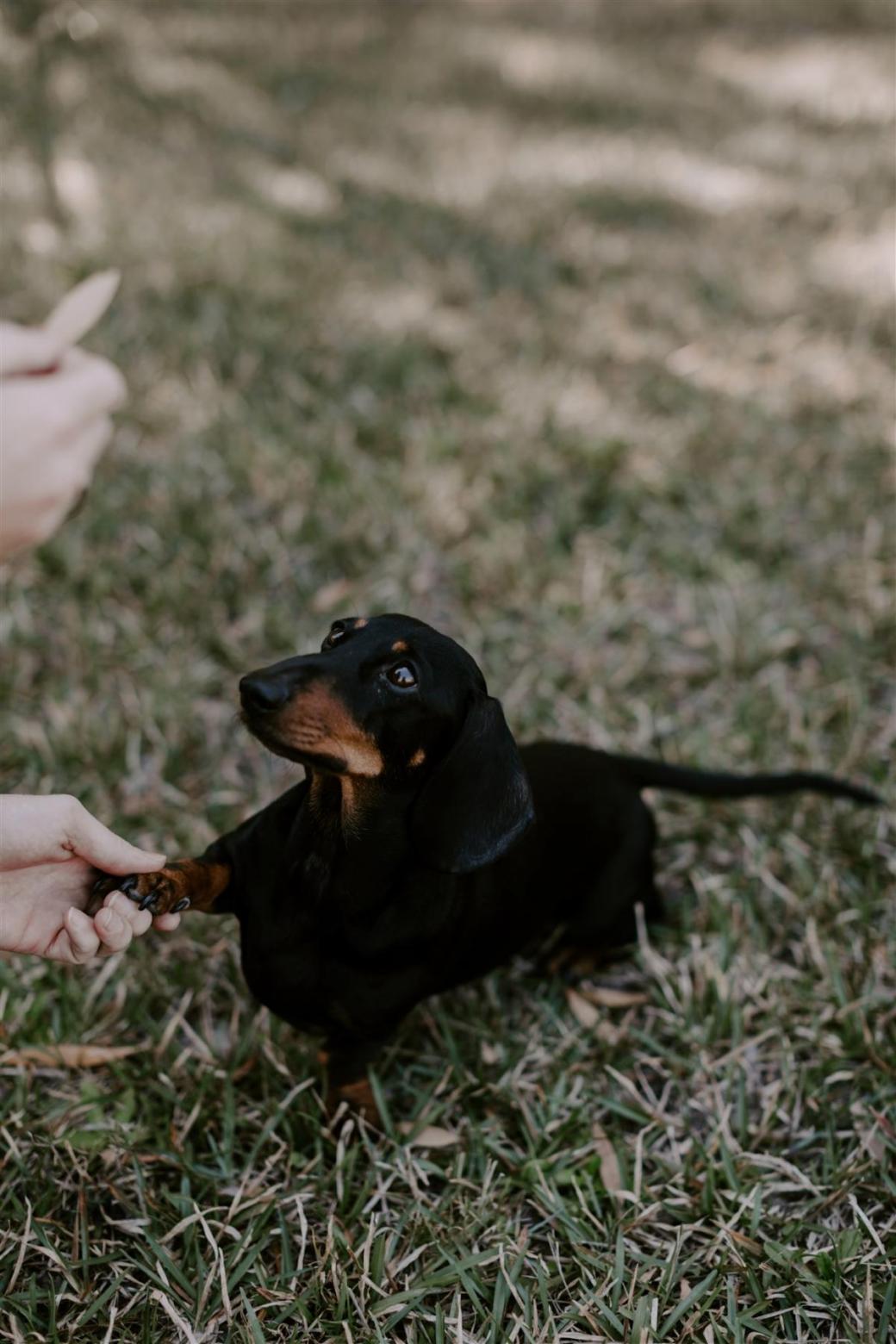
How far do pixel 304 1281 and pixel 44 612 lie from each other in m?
2.34

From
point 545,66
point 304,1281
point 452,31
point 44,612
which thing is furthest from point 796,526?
point 452,31

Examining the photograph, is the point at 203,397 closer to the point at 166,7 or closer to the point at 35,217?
the point at 35,217

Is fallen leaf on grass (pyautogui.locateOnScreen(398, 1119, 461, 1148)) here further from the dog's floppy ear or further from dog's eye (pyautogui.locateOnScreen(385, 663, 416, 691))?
dog's eye (pyautogui.locateOnScreen(385, 663, 416, 691))

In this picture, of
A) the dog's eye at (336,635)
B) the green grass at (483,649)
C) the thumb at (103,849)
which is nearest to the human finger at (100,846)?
the thumb at (103,849)

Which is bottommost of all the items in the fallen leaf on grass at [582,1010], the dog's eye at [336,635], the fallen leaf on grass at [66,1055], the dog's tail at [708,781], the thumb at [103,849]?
the fallen leaf on grass at [582,1010]

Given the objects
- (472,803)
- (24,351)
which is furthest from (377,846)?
(24,351)

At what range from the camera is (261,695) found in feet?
5.47

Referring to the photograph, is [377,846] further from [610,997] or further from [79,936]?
[610,997]

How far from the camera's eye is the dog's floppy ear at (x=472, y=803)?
1858mm

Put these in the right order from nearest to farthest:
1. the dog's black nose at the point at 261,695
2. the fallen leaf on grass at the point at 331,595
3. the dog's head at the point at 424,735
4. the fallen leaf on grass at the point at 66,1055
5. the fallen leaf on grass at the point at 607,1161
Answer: the dog's black nose at the point at 261,695
the dog's head at the point at 424,735
the fallen leaf on grass at the point at 607,1161
the fallen leaf on grass at the point at 66,1055
the fallen leaf on grass at the point at 331,595

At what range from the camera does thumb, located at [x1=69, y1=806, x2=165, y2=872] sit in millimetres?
1806

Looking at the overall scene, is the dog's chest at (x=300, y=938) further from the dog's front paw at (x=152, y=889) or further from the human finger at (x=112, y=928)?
the human finger at (x=112, y=928)

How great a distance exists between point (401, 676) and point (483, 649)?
1837 mm

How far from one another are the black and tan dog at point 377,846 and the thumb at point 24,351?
2.19 feet
